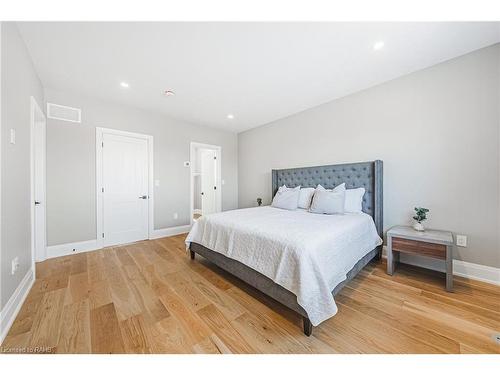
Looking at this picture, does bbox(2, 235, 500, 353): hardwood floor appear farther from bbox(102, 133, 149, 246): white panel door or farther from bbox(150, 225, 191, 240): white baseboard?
bbox(150, 225, 191, 240): white baseboard

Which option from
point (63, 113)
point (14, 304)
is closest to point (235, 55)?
point (63, 113)

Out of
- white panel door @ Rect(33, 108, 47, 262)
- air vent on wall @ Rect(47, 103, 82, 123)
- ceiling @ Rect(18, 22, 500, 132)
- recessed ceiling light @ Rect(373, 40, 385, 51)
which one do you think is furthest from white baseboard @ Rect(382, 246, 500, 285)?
air vent on wall @ Rect(47, 103, 82, 123)

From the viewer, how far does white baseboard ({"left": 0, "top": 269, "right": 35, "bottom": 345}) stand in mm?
1354

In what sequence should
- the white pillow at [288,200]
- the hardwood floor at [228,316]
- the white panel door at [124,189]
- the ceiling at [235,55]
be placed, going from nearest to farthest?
the hardwood floor at [228,316] → the ceiling at [235,55] → the white pillow at [288,200] → the white panel door at [124,189]

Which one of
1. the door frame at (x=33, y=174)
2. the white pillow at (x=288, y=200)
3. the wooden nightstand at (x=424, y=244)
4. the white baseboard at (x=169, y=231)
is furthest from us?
the white baseboard at (x=169, y=231)

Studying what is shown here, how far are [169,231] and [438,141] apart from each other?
457 cm

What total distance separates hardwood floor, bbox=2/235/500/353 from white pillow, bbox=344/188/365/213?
82cm

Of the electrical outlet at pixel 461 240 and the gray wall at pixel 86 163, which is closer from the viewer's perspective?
the electrical outlet at pixel 461 240

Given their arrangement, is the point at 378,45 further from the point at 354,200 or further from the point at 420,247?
the point at 420,247

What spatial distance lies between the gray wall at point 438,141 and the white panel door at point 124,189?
3.51 metres

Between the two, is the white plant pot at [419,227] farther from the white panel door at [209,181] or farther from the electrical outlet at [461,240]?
the white panel door at [209,181]

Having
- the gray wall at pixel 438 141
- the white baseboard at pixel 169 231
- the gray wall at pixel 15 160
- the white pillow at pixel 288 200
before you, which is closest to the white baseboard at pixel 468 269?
the gray wall at pixel 438 141

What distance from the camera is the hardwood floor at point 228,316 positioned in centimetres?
126
